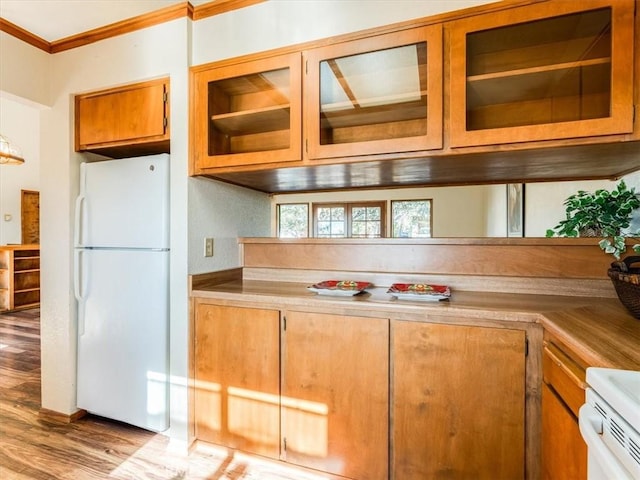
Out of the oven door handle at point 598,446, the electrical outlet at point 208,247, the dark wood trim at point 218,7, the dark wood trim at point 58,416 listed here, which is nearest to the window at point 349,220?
the electrical outlet at point 208,247

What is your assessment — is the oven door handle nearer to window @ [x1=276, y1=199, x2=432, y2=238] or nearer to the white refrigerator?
window @ [x1=276, y1=199, x2=432, y2=238]

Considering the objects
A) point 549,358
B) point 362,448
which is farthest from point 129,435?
point 549,358

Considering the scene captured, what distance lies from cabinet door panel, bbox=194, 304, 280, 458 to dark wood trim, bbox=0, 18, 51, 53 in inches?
79.0

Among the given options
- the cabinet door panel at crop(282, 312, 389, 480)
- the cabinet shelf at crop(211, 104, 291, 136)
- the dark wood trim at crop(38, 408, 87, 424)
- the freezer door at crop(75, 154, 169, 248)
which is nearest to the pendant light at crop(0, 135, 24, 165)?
the freezer door at crop(75, 154, 169, 248)

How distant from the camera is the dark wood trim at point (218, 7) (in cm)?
184

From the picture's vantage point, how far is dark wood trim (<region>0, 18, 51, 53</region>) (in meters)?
2.02

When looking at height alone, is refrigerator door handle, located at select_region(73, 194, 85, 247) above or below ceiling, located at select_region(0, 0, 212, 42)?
below

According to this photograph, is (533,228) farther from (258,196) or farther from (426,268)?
(258,196)

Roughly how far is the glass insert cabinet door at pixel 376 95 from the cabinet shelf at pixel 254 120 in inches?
6.8

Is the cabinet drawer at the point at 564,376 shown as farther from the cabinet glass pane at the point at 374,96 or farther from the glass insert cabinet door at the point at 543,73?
the cabinet glass pane at the point at 374,96

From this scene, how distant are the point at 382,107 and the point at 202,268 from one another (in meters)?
1.37

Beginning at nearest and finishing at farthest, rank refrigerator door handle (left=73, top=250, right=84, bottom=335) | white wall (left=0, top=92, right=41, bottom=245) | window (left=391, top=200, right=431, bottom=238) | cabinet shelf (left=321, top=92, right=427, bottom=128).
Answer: cabinet shelf (left=321, top=92, right=427, bottom=128) → refrigerator door handle (left=73, top=250, right=84, bottom=335) → window (left=391, top=200, right=431, bottom=238) → white wall (left=0, top=92, right=41, bottom=245)

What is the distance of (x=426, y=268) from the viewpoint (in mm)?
2025

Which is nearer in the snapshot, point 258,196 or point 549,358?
point 549,358
